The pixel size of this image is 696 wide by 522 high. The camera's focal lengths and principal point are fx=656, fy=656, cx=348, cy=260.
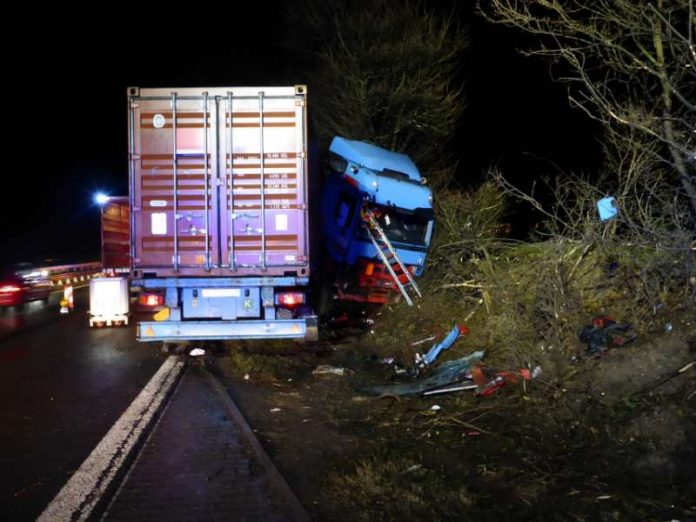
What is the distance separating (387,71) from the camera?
710 inches

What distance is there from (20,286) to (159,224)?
33.1 feet

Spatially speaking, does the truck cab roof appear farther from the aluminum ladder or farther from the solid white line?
the solid white line

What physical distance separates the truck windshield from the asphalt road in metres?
5.26

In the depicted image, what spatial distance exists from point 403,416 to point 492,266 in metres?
2.84

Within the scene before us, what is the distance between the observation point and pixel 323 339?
38.5 feet

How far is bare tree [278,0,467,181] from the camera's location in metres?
17.8

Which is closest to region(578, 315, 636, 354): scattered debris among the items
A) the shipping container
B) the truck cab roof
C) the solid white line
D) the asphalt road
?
the solid white line

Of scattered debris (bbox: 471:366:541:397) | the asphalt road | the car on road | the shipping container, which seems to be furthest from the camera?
the car on road

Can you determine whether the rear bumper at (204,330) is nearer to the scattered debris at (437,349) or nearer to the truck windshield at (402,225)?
the scattered debris at (437,349)

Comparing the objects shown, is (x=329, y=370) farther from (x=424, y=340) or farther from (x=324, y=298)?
(x=324, y=298)

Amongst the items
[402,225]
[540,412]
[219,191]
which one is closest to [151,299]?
[219,191]

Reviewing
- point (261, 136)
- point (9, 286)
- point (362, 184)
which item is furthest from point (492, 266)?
point (9, 286)

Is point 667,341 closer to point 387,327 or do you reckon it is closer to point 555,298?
point 555,298

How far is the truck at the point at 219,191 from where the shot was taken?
9664 millimetres
